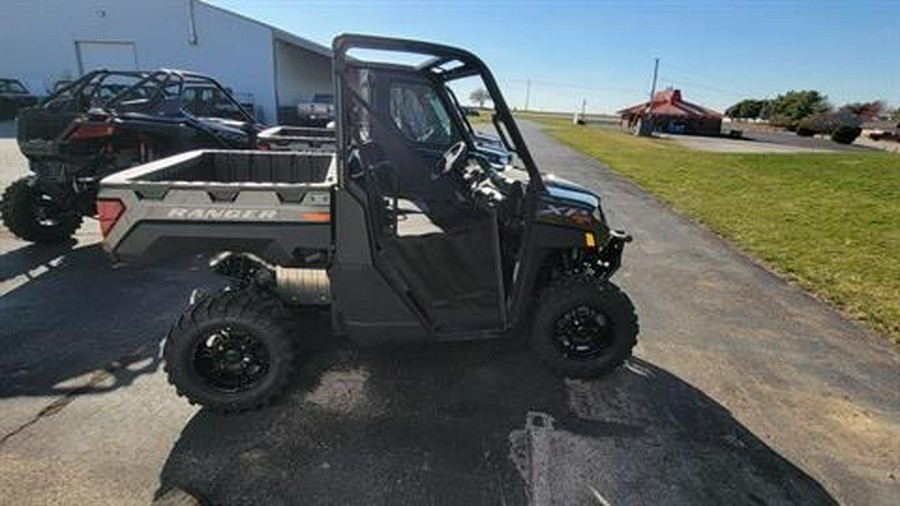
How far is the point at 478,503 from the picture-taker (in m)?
2.72

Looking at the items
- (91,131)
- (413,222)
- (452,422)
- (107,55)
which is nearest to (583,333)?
(452,422)

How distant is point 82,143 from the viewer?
608 cm

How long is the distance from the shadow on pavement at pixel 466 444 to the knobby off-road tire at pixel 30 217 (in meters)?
4.54

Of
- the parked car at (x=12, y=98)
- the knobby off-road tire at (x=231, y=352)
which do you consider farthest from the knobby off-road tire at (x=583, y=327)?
the parked car at (x=12, y=98)

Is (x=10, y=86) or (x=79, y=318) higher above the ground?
(x=10, y=86)

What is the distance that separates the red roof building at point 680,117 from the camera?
146 feet

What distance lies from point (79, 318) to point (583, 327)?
4.01m

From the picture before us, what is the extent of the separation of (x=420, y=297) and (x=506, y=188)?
926 millimetres

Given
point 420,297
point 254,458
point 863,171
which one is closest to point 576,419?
point 420,297

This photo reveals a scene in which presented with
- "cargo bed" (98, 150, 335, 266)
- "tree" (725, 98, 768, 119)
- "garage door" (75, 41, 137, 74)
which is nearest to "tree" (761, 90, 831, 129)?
"tree" (725, 98, 768, 119)

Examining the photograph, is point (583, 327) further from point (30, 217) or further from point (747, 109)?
point (747, 109)

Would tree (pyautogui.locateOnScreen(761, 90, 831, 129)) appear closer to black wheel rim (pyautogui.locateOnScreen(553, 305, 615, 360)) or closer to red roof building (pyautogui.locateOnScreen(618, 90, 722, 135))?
red roof building (pyautogui.locateOnScreen(618, 90, 722, 135))

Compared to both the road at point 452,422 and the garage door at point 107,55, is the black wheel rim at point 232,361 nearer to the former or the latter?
the road at point 452,422

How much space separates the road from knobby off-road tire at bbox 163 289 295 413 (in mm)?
149
